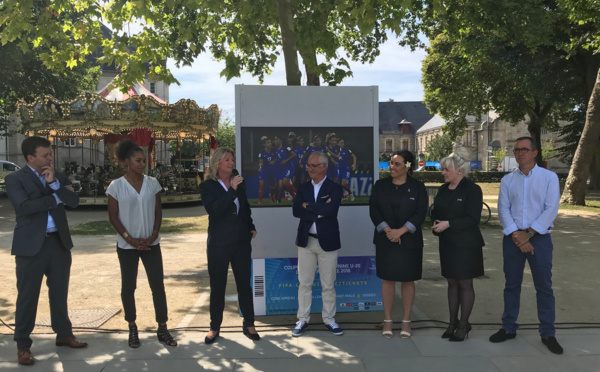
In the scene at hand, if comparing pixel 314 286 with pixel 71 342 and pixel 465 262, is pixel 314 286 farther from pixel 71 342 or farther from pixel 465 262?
pixel 71 342

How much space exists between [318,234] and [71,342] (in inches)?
97.9

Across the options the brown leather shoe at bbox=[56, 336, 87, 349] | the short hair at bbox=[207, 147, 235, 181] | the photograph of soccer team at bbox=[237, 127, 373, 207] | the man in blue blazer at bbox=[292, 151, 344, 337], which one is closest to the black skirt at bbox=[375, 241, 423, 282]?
the man in blue blazer at bbox=[292, 151, 344, 337]

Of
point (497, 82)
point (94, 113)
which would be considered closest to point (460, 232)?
point (94, 113)

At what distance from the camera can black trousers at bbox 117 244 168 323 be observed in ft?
14.3

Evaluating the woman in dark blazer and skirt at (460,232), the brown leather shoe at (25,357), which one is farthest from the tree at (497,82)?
the brown leather shoe at (25,357)

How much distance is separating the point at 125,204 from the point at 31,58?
21.2 m

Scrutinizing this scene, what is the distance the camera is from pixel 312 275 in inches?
190

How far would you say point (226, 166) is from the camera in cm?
447

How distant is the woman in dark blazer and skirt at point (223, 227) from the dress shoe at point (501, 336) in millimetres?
2231

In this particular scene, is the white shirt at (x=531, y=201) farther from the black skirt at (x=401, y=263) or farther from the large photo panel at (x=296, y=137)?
the large photo panel at (x=296, y=137)

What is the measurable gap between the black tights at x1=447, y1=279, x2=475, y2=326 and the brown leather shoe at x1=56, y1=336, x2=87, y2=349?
3.49m

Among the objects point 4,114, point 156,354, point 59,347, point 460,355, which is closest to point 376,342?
point 460,355

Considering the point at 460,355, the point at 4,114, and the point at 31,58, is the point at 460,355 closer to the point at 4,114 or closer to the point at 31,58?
the point at 31,58

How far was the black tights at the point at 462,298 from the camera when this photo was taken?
4.53m
